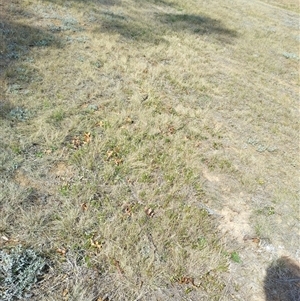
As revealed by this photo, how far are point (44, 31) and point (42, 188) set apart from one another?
7694 mm

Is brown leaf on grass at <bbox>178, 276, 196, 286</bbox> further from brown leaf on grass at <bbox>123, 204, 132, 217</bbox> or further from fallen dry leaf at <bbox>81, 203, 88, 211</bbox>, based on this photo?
fallen dry leaf at <bbox>81, 203, 88, 211</bbox>

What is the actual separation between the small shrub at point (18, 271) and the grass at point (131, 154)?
125mm

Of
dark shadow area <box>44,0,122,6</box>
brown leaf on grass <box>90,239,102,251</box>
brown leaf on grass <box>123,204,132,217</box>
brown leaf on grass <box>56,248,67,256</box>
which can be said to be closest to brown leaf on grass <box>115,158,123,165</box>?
brown leaf on grass <box>123,204,132,217</box>

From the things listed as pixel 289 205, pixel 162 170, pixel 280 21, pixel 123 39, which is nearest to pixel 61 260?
pixel 162 170

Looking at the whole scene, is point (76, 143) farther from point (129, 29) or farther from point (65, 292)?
point (129, 29)

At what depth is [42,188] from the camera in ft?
15.6

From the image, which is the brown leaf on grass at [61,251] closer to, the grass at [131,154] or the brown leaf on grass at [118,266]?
the grass at [131,154]

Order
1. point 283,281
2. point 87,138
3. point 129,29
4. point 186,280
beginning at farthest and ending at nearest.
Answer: point 129,29, point 87,138, point 283,281, point 186,280

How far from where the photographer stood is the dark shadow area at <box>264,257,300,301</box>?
432 cm

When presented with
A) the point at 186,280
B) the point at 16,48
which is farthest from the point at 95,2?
the point at 186,280

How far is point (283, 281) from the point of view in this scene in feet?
14.8

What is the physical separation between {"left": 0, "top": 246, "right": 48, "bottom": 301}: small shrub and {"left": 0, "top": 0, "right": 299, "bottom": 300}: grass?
12 centimetres

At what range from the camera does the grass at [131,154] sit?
4.00 m

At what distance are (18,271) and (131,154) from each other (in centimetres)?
306
